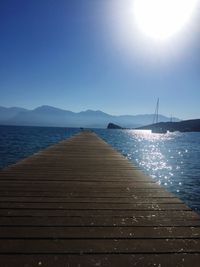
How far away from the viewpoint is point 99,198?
251 inches

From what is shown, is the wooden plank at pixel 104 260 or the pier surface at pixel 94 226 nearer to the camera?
the wooden plank at pixel 104 260

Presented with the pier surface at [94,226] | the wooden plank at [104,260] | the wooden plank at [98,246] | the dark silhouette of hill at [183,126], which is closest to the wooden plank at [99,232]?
the pier surface at [94,226]

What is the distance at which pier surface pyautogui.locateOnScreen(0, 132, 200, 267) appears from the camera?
3.67 meters

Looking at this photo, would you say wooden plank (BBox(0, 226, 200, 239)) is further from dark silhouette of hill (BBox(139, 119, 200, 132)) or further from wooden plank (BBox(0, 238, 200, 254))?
dark silhouette of hill (BBox(139, 119, 200, 132))

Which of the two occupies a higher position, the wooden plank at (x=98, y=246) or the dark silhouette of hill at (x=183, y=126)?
the dark silhouette of hill at (x=183, y=126)

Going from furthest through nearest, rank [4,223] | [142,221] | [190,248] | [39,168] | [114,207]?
[39,168] → [114,207] → [142,221] → [4,223] → [190,248]

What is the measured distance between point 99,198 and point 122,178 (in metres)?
2.66

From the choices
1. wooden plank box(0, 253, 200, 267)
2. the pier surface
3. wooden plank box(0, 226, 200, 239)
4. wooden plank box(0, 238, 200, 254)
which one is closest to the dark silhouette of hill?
the pier surface

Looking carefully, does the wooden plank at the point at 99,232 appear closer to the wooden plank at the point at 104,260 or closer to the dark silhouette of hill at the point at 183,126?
the wooden plank at the point at 104,260

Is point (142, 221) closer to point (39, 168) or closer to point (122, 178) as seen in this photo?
point (122, 178)

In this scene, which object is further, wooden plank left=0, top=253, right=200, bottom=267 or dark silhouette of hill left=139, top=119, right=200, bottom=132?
dark silhouette of hill left=139, top=119, right=200, bottom=132


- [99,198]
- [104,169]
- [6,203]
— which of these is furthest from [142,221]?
[104,169]

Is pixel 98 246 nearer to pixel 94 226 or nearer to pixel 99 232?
pixel 99 232

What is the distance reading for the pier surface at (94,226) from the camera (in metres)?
3.67
